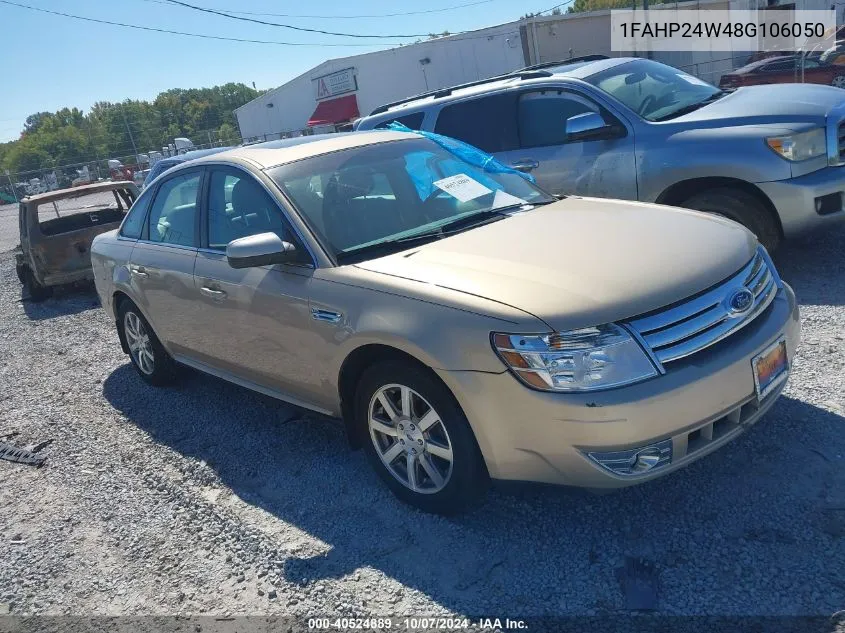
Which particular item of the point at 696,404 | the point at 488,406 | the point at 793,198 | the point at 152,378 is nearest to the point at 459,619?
the point at 488,406

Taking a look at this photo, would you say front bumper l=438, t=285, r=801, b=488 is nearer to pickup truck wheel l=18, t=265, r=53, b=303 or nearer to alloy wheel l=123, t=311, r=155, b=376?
alloy wheel l=123, t=311, r=155, b=376

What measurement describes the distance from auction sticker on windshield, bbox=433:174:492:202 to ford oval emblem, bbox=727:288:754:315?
158cm

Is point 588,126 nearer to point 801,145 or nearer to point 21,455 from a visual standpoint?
point 801,145

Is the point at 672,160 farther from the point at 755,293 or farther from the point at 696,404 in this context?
the point at 696,404

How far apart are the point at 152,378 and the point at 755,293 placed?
14.4 feet

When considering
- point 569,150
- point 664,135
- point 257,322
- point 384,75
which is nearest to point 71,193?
point 569,150

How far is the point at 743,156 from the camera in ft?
17.7

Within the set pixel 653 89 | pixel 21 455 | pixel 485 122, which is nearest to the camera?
pixel 21 455

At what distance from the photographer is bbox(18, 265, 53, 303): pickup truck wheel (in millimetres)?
10609

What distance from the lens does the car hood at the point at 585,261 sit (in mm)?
2766

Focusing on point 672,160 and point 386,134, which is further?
point 672,160

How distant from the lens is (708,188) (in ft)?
18.7

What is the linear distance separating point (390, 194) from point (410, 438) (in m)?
1.43

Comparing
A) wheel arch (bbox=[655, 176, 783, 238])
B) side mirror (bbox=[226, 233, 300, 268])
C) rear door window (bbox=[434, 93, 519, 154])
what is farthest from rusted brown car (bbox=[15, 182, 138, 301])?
wheel arch (bbox=[655, 176, 783, 238])
